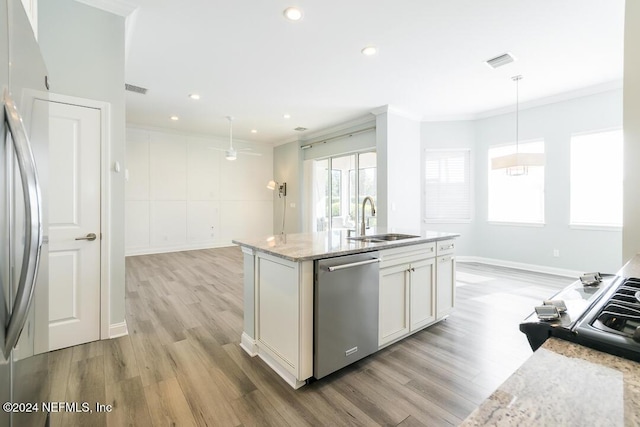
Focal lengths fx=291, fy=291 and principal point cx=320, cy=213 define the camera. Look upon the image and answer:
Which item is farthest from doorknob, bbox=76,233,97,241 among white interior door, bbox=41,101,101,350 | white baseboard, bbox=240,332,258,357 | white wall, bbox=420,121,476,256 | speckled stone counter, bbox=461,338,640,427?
white wall, bbox=420,121,476,256

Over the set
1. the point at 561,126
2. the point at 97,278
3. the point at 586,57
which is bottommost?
the point at 97,278

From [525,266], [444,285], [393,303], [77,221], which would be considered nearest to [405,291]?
[393,303]

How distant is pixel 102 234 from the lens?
8.46 feet

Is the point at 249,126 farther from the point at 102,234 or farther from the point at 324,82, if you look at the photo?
the point at 102,234

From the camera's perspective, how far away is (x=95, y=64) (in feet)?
8.36

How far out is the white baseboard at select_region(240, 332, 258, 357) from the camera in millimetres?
2316

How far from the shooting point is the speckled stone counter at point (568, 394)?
0.43 metres

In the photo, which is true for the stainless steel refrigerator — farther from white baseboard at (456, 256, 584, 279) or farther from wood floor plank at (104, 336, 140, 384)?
white baseboard at (456, 256, 584, 279)

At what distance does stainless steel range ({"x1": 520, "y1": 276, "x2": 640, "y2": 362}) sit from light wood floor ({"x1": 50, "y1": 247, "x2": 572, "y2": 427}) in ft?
3.75

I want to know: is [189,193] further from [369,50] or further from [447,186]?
[447,186]

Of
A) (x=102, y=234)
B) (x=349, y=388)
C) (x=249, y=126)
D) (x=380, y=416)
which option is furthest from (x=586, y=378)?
(x=249, y=126)

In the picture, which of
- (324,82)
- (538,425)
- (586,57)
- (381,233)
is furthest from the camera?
(324,82)

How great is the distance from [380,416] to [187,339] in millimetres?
1815

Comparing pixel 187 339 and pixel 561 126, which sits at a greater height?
pixel 561 126
